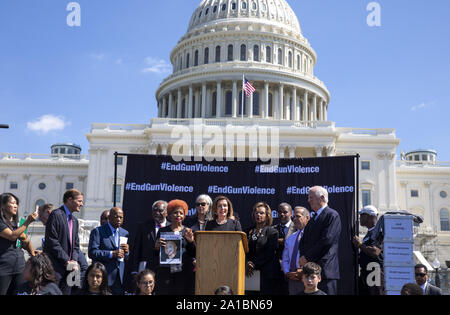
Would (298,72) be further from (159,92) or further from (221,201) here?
(221,201)

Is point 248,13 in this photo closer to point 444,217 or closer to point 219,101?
point 219,101

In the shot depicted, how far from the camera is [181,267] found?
27.6 feet

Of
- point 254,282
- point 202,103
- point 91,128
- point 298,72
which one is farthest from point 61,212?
point 298,72

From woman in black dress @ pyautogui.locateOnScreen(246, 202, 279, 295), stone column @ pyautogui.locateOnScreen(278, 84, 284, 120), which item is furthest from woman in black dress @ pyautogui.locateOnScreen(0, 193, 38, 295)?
stone column @ pyautogui.locateOnScreen(278, 84, 284, 120)

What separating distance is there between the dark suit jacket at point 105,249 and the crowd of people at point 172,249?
0.06 ft

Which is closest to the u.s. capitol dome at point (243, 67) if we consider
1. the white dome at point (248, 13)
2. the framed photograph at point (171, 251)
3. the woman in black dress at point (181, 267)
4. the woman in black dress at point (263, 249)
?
the white dome at point (248, 13)

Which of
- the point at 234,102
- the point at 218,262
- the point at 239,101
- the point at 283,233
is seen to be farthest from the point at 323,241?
the point at 239,101

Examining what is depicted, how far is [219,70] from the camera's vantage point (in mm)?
68750

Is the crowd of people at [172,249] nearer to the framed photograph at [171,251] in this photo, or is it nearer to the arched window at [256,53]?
the framed photograph at [171,251]

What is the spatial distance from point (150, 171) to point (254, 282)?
136 inches

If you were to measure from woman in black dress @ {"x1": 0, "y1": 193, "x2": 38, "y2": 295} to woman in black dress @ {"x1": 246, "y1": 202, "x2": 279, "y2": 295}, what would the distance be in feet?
11.2

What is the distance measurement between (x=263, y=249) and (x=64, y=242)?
3.15 m

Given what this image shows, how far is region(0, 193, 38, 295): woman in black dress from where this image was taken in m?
8.15

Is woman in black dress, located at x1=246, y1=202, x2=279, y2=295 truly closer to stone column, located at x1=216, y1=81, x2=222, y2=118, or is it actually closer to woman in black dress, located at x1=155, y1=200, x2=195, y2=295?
woman in black dress, located at x1=155, y1=200, x2=195, y2=295
